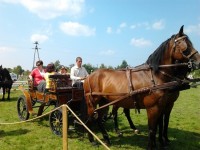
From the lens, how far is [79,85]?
830 centimetres

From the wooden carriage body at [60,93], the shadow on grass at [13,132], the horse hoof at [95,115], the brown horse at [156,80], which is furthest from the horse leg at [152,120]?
the shadow on grass at [13,132]

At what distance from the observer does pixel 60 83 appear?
27.3 feet

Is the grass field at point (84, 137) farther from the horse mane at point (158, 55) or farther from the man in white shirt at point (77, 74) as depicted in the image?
the horse mane at point (158, 55)

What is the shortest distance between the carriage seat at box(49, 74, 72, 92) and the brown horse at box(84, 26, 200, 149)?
5.90 ft

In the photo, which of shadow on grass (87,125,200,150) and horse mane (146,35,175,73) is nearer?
horse mane (146,35,175,73)

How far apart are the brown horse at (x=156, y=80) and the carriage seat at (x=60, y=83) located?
1.80 m

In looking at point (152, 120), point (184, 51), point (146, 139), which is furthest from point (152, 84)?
point (146, 139)

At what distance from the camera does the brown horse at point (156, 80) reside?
5738mm

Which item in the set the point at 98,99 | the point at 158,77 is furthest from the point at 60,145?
the point at 158,77

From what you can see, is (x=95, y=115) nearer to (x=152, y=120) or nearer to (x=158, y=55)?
(x=152, y=120)

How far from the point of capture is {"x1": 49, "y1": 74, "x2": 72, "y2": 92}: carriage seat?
8047 mm

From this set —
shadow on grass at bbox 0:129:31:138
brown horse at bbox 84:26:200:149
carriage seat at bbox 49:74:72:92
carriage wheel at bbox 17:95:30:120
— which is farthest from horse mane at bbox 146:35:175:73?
carriage wheel at bbox 17:95:30:120

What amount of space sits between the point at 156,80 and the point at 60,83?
10.8 ft

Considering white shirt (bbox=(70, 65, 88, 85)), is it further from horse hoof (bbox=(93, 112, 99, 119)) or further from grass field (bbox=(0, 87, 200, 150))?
grass field (bbox=(0, 87, 200, 150))
